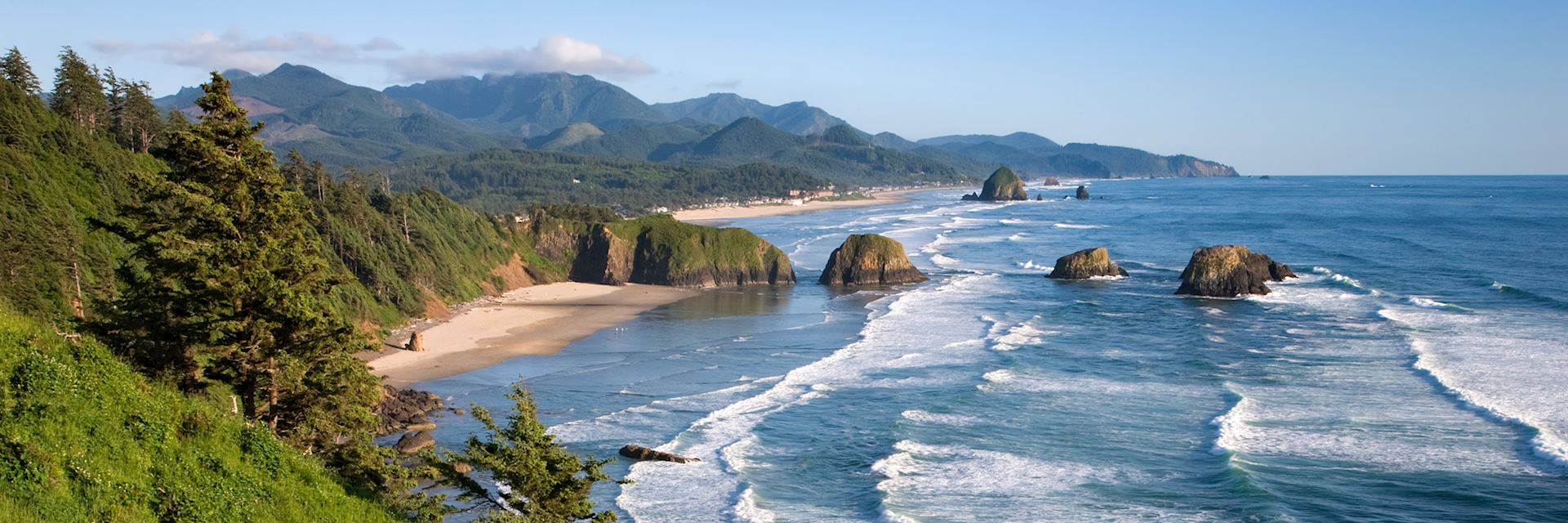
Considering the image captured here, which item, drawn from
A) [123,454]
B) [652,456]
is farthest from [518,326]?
[123,454]

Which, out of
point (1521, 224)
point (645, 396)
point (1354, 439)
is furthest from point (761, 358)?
point (1521, 224)

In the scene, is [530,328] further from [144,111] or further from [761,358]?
[144,111]

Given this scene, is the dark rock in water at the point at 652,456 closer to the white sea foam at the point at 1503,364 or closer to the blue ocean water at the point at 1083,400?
the blue ocean water at the point at 1083,400

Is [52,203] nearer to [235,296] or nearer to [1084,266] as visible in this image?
[235,296]

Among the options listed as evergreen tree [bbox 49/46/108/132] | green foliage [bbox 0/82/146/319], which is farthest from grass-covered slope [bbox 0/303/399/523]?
evergreen tree [bbox 49/46/108/132]

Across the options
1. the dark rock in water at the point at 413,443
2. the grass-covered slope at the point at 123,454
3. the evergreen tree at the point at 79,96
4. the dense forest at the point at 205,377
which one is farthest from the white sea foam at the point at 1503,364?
the evergreen tree at the point at 79,96

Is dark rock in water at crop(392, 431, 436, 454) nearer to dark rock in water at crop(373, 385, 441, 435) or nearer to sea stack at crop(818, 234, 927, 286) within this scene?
dark rock in water at crop(373, 385, 441, 435)
